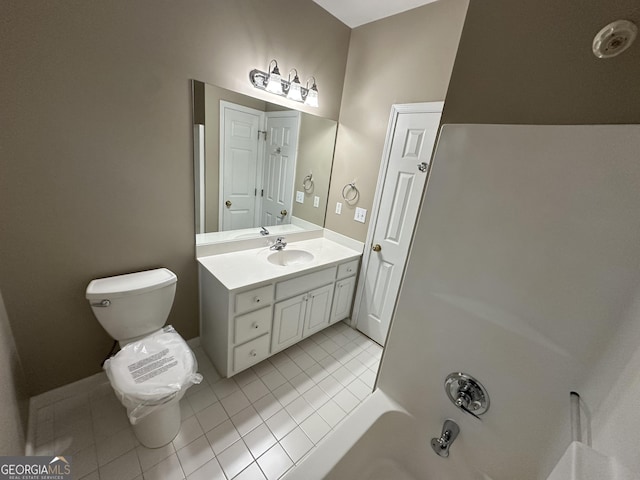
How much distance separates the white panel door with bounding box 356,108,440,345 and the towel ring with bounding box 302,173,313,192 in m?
0.68

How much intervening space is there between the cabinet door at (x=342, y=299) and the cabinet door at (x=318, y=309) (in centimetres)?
8

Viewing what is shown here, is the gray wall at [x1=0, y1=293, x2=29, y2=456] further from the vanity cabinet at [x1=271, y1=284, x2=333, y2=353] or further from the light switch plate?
the light switch plate

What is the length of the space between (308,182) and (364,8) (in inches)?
51.6

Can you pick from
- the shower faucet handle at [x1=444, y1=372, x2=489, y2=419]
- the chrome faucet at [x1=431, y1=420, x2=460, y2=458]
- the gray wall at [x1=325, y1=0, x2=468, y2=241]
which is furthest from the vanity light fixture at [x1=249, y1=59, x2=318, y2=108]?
the chrome faucet at [x1=431, y1=420, x2=460, y2=458]

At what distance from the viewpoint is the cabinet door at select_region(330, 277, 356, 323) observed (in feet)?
7.02

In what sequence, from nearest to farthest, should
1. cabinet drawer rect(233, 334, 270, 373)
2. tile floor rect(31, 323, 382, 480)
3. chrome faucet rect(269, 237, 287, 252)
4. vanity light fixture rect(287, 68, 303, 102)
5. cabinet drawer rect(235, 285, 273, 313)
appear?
tile floor rect(31, 323, 382, 480)
cabinet drawer rect(235, 285, 273, 313)
cabinet drawer rect(233, 334, 270, 373)
vanity light fixture rect(287, 68, 303, 102)
chrome faucet rect(269, 237, 287, 252)

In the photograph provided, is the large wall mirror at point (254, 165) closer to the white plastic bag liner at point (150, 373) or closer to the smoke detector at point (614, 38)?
the white plastic bag liner at point (150, 373)

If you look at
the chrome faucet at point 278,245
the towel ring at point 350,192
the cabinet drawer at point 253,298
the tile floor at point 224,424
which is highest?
the towel ring at point 350,192

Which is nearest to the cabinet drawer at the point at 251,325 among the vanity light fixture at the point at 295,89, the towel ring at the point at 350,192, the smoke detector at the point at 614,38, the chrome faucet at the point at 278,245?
the chrome faucet at the point at 278,245

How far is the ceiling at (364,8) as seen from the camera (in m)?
1.64

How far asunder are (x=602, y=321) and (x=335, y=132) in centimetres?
209

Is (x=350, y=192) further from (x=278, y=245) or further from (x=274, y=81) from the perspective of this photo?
(x=274, y=81)

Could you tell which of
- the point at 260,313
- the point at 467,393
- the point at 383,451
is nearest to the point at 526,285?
the point at 467,393

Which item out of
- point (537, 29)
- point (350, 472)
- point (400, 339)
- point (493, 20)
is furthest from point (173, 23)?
point (350, 472)
